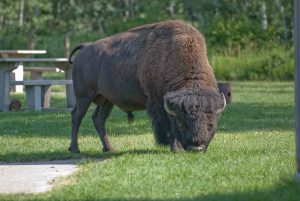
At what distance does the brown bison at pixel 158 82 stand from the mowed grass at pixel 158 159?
353mm

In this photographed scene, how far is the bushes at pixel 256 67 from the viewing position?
114 ft

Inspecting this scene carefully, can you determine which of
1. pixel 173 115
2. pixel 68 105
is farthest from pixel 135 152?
pixel 68 105

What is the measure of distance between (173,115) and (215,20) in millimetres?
30058

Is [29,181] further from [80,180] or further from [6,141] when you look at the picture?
[6,141]

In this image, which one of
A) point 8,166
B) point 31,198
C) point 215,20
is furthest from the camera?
point 215,20

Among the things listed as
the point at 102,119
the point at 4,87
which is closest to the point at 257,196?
the point at 102,119

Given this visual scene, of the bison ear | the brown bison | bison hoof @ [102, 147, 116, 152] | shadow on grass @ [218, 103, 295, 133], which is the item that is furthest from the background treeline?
the bison ear

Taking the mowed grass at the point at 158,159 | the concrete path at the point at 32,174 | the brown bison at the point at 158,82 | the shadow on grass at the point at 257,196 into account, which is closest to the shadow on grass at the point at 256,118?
the mowed grass at the point at 158,159

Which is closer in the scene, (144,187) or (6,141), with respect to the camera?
(144,187)

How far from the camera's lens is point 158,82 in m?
13.0

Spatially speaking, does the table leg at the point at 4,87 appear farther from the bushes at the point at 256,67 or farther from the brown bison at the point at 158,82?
the bushes at the point at 256,67

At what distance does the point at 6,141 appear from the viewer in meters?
14.9

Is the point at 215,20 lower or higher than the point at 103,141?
lower

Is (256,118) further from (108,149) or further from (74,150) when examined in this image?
(74,150)
